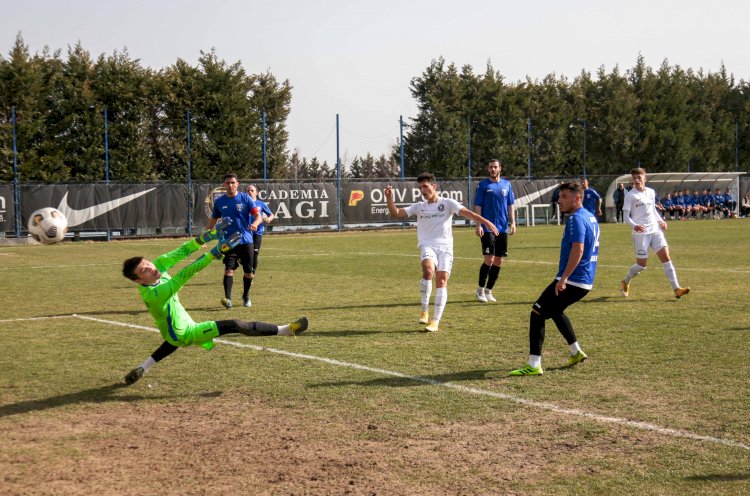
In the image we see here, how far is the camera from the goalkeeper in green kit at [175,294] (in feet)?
23.9

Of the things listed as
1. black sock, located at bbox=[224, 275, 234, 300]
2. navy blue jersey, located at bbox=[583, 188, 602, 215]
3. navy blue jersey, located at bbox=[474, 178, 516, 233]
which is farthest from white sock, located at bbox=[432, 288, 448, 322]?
navy blue jersey, located at bbox=[583, 188, 602, 215]

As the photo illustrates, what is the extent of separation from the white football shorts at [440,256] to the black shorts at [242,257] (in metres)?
4.09

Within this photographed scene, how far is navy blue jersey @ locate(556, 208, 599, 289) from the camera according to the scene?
8.03 metres

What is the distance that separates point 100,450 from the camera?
593 centimetres

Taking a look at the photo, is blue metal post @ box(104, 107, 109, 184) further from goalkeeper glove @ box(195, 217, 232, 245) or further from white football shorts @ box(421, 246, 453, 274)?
goalkeeper glove @ box(195, 217, 232, 245)

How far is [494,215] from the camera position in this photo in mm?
14617

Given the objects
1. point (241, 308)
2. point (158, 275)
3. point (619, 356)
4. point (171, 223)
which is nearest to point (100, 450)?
point (158, 275)

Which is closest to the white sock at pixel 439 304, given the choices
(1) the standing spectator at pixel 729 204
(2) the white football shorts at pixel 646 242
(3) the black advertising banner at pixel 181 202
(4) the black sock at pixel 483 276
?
(4) the black sock at pixel 483 276

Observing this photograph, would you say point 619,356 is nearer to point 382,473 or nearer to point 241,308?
point 382,473

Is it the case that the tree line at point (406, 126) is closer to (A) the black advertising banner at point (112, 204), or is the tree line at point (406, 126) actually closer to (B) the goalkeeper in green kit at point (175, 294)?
(A) the black advertising banner at point (112, 204)

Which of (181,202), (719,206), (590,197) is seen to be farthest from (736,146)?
(181,202)

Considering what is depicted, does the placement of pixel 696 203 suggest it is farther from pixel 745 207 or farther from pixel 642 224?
pixel 642 224

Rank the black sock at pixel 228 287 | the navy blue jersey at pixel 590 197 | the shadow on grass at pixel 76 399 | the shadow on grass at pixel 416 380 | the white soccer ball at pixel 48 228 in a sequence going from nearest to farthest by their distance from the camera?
the shadow on grass at pixel 76 399 < the shadow on grass at pixel 416 380 < the black sock at pixel 228 287 < the white soccer ball at pixel 48 228 < the navy blue jersey at pixel 590 197

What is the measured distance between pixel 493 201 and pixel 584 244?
21.4 ft
